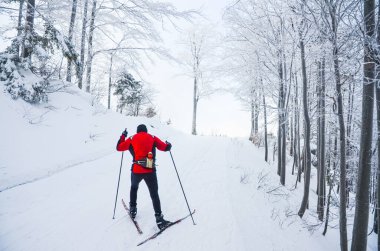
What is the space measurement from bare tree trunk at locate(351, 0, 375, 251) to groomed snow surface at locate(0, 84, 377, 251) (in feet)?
4.65

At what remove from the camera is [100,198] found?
17.9ft

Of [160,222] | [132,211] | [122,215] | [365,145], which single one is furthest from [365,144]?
[122,215]

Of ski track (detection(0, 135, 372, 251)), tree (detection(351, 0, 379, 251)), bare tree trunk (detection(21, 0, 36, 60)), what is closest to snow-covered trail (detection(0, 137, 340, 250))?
ski track (detection(0, 135, 372, 251))

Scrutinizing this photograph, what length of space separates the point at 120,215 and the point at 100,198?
0.95 meters

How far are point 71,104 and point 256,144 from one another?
1494 centimetres

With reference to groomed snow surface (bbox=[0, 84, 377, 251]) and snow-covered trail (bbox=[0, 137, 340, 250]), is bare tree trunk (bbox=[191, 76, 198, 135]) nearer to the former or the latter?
groomed snow surface (bbox=[0, 84, 377, 251])

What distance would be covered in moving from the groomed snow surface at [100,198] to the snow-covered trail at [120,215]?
17 millimetres

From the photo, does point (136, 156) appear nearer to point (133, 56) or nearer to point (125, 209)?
point (125, 209)

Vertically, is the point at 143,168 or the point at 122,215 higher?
the point at 143,168

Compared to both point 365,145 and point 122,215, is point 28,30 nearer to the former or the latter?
point 122,215

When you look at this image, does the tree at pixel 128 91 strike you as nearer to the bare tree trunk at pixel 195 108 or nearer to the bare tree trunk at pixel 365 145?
the bare tree trunk at pixel 195 108

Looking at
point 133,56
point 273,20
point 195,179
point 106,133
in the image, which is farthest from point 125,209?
point 133,56

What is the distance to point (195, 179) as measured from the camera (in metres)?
7.34

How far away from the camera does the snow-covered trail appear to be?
3920 millimetres
